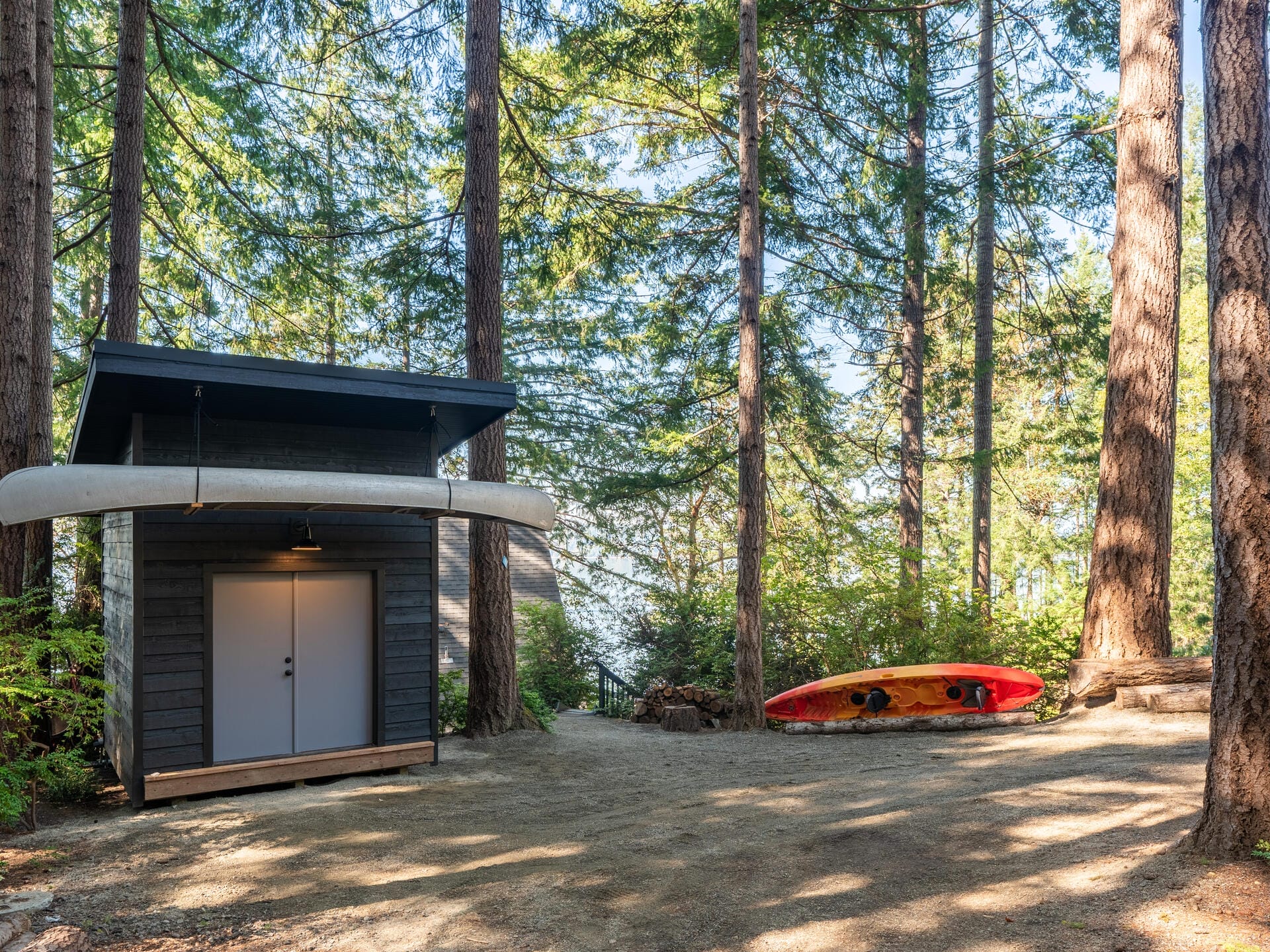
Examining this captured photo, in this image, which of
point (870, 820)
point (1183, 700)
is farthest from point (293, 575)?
point (1183, 700)

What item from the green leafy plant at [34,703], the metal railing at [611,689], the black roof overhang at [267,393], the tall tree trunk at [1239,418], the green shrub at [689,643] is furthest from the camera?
the metal railing at [611,689]

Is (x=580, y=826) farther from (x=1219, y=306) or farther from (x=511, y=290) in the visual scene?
(x=511, y=290)

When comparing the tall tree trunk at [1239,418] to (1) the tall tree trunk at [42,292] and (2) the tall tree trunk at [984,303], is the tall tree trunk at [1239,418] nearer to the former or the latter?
(2) the tall tree trunk at [984,303]

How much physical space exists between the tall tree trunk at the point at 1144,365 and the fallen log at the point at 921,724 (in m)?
1.13

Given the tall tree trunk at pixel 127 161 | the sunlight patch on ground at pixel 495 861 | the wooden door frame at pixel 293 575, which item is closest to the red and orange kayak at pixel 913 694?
the wooden door frame at pixel 293 575

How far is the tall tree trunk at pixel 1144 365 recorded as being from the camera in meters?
8.88

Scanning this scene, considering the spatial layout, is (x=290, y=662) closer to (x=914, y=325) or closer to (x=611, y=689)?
(x=611, y=689)

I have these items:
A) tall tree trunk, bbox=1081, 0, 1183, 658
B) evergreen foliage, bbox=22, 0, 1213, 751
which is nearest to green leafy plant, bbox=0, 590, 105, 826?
evergreen foliage, bbox=22, 0, 1213, 751

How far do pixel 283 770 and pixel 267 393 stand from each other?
3606mm

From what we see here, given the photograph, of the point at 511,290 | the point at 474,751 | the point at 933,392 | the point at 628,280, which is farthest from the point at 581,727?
the point at 511,290

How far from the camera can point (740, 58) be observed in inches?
459

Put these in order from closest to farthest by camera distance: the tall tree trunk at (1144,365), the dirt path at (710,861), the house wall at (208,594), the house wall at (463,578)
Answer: the dirt path at (710,861)
the house wall at (208,594)
the tall tree trunk at (1144,365)
the house wall at (463,578)

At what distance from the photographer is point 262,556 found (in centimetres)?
811

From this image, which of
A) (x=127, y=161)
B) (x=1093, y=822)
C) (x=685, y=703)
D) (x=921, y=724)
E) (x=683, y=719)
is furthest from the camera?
(x=685, y=703)
